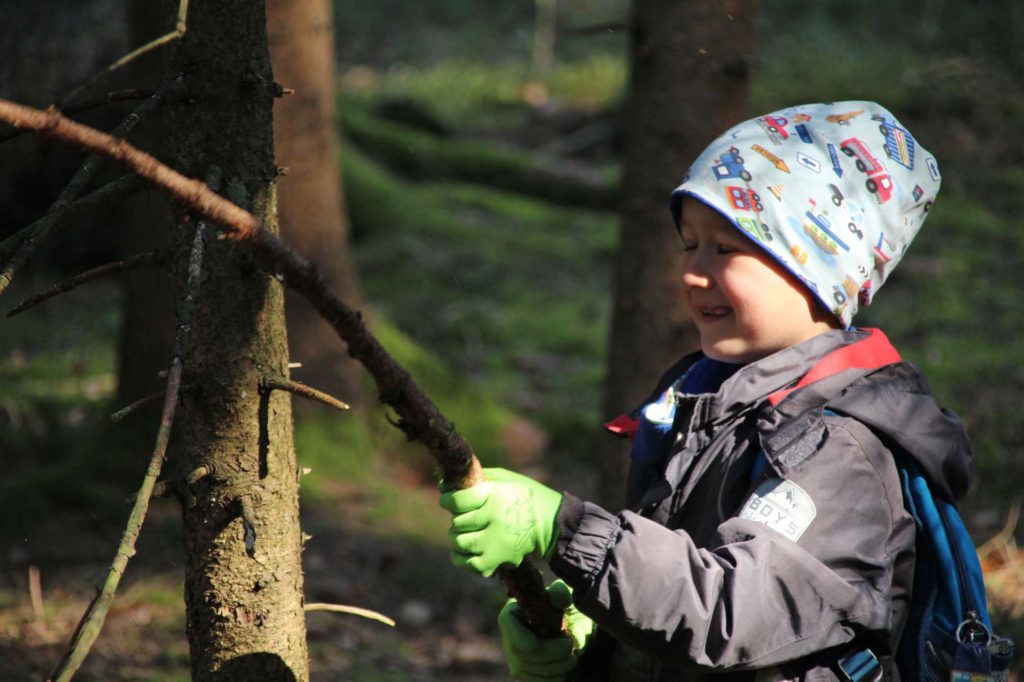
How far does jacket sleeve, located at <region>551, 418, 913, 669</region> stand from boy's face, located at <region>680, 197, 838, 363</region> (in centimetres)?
31

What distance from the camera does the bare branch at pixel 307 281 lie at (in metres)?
1.27

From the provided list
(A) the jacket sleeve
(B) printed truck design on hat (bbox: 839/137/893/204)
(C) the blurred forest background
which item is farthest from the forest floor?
(B) printed truck design on hat (bbox: 839/137/893/204)

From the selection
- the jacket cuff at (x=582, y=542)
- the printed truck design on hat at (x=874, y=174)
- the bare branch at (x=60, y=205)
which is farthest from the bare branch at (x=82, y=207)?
the printed truck design on hat at (x=874, y=174)

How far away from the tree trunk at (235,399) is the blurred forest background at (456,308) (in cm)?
81

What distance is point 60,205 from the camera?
161cm

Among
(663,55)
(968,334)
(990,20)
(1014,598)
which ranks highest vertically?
(990,20)

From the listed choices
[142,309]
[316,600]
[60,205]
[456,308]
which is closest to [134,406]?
[60,205]

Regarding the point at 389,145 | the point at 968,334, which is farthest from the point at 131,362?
the point at 389,145

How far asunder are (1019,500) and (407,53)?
11775 millimetres

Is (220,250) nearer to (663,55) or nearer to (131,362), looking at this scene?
(663,55)

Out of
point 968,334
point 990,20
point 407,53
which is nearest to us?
point 968,334

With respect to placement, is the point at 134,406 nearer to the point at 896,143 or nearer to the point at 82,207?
the point at 82,207

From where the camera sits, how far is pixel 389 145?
1005 centimetres

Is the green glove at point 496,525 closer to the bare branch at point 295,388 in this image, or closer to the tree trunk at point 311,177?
the bare branch at point 295,388
